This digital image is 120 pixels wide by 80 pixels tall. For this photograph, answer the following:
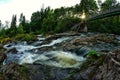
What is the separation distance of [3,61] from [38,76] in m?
7.50

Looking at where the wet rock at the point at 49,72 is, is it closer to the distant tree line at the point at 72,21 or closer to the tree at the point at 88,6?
the distant tree line at the point at 72,21

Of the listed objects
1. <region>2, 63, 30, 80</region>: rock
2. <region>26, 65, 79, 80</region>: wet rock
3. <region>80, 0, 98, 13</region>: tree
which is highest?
<region>80, 0, 98, 13</region>: tree

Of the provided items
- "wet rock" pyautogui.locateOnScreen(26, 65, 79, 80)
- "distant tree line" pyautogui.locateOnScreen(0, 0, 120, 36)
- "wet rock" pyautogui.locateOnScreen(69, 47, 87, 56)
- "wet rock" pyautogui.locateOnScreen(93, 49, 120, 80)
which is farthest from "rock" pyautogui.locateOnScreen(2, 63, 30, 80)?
"distant tree line" pyautogui.locateOnScreen(0, 0, 120, 36)

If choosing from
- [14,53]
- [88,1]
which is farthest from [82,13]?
[14,53]

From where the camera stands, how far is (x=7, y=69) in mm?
14711

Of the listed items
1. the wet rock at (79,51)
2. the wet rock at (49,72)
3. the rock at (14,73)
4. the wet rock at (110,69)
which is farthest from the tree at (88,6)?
the wet rock at (110,69)

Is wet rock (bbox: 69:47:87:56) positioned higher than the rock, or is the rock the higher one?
the rock

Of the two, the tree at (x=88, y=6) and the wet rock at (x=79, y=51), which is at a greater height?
the tree at (x=88, y=6)

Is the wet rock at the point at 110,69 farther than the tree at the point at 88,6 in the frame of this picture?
No

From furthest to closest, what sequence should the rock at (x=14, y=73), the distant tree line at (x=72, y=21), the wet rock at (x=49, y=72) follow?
the distant tree line at (x=72, y=21)
the wet rock at (x=49, y=72)
the rock at (x=14, y=73)

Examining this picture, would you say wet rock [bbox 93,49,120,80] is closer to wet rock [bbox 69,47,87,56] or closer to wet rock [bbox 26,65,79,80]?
wet rock [bbox 26,65,79,80]

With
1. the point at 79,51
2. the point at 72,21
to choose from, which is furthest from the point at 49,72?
the point at 72,21

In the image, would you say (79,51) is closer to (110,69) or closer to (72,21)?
(110,69)

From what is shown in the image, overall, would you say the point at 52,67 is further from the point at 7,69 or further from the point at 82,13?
the point at 82,13
